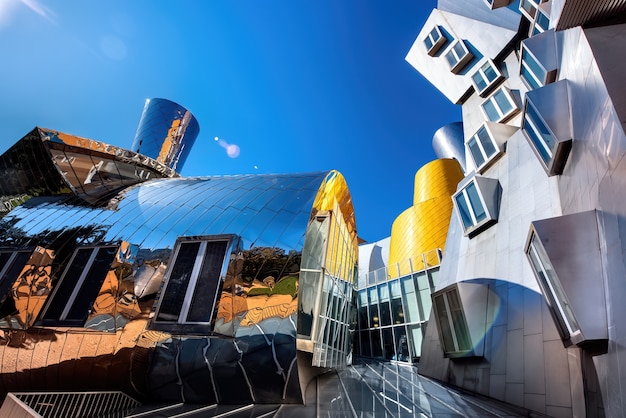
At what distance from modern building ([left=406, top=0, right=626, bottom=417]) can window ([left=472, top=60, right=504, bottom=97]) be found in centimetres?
8

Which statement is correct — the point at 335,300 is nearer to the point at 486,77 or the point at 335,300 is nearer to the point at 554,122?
the point at 554,122

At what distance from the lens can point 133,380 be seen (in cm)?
588

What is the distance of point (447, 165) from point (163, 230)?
28116 mm

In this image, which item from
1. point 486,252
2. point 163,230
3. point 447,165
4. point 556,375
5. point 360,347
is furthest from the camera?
point 447,165

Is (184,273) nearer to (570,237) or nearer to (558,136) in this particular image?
(570,237)

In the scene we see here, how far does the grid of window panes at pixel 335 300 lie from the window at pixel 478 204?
4.70 metres

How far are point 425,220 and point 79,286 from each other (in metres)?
23.3

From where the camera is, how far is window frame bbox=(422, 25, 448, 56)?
1820 centimetres

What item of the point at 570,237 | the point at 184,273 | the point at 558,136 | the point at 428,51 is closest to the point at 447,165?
the point at 428,51

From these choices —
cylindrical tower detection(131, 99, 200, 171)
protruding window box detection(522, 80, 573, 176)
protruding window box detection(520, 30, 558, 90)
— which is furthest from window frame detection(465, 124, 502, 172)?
cylindrical tower detection(131, 99, 200, 171)

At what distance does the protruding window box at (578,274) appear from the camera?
12.9ft

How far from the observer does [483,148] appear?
11.5m

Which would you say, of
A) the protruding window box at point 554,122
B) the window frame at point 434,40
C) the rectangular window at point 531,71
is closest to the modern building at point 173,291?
the protruding window box at point 554,122

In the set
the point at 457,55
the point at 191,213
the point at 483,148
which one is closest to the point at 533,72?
the point at 483,148
